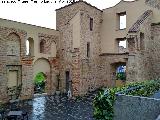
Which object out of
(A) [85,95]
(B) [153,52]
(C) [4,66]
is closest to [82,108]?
(A) [85,95]

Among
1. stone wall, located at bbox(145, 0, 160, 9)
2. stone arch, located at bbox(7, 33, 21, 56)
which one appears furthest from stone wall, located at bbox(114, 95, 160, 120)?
stone wall, located at bbox(145, 0, 160, 9)

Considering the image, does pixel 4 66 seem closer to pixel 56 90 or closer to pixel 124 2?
pixel 56 90

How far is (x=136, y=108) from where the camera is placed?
8.20 m

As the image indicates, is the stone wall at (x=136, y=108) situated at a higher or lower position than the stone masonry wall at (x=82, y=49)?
lower

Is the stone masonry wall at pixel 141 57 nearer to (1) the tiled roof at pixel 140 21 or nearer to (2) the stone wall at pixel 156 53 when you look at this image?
(1) the tiled roof at pixel 140 21

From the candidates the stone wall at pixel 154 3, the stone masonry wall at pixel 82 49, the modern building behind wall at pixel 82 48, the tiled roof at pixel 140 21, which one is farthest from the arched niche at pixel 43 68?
the stone wall at pixel 154 3

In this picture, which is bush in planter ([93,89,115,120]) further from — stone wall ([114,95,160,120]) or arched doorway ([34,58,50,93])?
arched doorway ([34,58,50,93])

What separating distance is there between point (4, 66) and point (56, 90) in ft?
20.8

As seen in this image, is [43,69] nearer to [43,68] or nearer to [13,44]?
[43,68]

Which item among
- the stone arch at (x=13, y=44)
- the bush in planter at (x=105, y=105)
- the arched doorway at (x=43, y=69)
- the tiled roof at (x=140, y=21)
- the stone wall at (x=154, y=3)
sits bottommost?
the bush in planter at (x=105, y=105)

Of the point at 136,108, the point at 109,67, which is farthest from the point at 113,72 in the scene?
the point at 136,108

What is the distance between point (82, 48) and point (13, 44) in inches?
225

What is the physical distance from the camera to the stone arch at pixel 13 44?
1925 centimetres

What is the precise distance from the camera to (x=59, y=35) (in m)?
23.8
